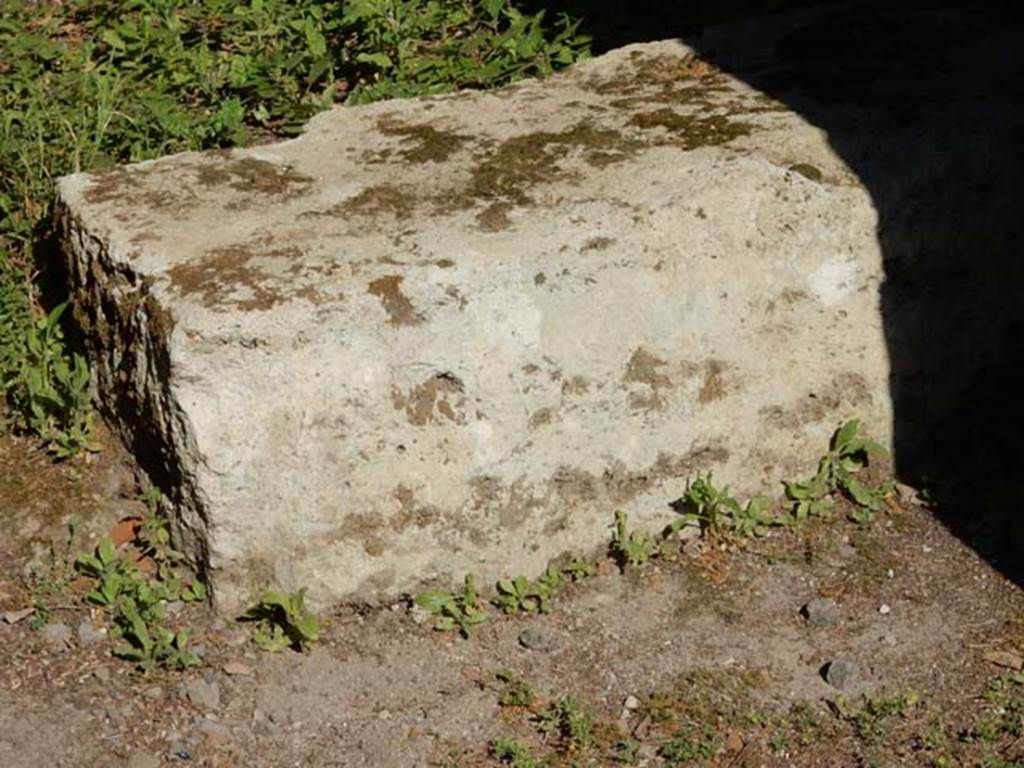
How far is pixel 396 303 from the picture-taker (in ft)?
14.6

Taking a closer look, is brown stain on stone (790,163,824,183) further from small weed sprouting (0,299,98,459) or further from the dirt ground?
small weed sprouting (0,299,98,459)

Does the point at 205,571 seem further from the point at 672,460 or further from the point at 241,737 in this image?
the point at 672,460

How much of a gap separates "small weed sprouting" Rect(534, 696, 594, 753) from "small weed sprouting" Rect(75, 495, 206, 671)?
826mm

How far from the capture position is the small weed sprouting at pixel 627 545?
4.78 metres

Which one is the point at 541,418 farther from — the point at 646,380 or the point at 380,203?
the point at 380,203

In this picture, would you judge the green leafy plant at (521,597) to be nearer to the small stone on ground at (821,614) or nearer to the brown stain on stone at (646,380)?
the brown stain on stone at (646,380)

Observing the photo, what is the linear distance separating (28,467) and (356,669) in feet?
3.59

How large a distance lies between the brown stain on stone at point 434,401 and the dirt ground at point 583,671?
48 cm

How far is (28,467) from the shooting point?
16.2 feet

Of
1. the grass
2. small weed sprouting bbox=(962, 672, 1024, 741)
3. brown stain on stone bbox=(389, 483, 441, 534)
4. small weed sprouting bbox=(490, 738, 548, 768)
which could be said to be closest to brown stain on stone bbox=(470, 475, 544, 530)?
brown stain on stone bbox=(389, 483, 441, 534)

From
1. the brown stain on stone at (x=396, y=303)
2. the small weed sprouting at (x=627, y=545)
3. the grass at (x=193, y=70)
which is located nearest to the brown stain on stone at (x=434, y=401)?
the brown stain on stone at (x=396, y=303)

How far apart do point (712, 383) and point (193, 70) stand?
2343 millimetres

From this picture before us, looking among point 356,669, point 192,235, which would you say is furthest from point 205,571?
point 192,235

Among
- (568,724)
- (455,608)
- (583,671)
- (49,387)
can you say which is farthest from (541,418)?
(49,387)
